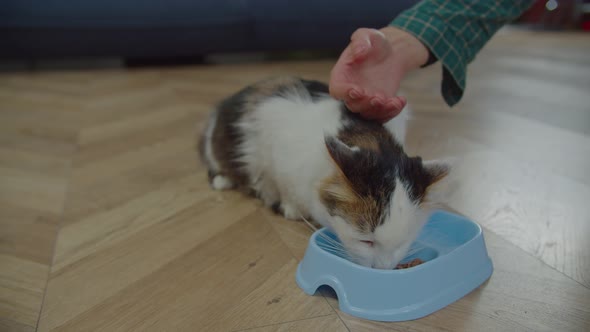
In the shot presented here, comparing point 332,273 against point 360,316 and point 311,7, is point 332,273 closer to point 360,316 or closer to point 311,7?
point 360,316

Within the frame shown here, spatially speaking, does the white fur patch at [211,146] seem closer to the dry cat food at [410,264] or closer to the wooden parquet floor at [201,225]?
the wooden parquet floor at [201,225]

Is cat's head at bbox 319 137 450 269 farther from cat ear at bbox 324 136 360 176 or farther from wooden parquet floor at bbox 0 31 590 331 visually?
wooden parquet floor at bbox 0 31 590 331

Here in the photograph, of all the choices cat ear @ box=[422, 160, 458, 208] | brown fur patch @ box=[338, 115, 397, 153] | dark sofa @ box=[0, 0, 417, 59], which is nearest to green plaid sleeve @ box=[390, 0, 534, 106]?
brown fur patch @ box=[338, 115, 397, 153]

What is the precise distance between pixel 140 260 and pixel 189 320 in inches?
10.0

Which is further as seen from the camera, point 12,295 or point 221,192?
point 221,192

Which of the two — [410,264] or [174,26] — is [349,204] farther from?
[174,26]

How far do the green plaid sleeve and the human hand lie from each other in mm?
40

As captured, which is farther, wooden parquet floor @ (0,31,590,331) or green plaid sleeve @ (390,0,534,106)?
green plaid sleeve @ (390,0,534,106)

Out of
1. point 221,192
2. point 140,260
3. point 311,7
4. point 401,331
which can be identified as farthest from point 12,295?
point 311,7

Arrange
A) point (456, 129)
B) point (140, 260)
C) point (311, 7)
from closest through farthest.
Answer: point (140, 260), point (456, 129), point (311, 7)

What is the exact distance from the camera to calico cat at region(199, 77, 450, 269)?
89cm

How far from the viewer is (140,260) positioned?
106 centimetres

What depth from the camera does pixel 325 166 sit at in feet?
3.40

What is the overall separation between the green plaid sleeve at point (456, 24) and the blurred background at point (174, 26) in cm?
172
